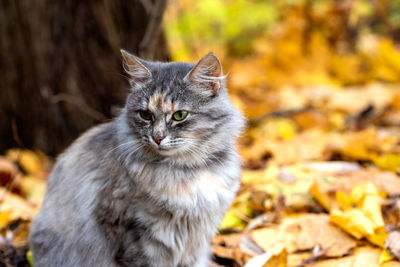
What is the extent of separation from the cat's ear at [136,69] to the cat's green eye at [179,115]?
0.30m

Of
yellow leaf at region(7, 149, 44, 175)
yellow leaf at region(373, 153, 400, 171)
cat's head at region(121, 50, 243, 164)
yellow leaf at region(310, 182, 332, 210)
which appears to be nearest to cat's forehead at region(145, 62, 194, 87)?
cat's head at region(121, 50, 243, 164)

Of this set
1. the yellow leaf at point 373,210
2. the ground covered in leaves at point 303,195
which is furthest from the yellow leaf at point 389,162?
the yellow leaf at point 373,210

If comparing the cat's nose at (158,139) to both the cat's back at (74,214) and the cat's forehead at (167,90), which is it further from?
the cat's back at (74,214)

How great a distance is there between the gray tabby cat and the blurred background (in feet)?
1.75

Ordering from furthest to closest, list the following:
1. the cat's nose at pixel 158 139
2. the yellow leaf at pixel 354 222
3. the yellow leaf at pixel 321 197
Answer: the yellow leaf at pixel 321 197 → the yellow leaf at pixel 354 222 → the cat's nose at pixel 158 139

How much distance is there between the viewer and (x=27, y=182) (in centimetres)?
416

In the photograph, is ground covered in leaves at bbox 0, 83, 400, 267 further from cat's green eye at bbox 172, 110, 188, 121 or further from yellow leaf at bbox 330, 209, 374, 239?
cat's green eye at bbox 172, 110, 188, 121

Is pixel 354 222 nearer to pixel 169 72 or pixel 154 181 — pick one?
pixel 154 181

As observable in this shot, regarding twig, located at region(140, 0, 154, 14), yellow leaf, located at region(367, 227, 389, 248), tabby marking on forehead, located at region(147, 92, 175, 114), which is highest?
twig, located at region(140, 0, 154, 14)

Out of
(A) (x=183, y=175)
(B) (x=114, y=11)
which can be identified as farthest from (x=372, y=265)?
(B) (x=114, y=11)

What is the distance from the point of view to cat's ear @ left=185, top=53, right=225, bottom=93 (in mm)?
2480

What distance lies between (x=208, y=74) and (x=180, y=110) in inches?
10.5

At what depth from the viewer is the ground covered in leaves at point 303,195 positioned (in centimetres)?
275

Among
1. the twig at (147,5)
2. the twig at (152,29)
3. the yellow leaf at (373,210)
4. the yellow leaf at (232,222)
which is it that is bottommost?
the yellow leaf at (232,222)
